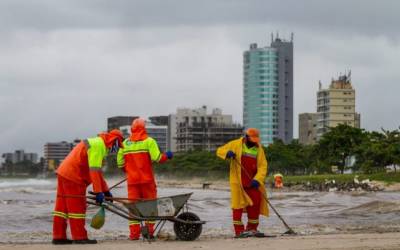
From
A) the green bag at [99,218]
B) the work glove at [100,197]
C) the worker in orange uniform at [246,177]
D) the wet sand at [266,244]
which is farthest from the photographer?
the worker in orange uniform at [246,177]

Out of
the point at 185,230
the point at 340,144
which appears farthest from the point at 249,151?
the point at 340,144

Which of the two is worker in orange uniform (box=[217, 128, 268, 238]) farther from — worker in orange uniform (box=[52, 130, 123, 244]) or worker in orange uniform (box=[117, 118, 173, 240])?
worker in orange uniform (box=[52, 130, 123, 244])

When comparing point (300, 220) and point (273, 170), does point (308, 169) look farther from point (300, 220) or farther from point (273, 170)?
point (300, 220)

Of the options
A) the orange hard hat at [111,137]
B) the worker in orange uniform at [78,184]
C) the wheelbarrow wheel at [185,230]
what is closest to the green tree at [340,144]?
the wheelbarrow wheel at [185,230]

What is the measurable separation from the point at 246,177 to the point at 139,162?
2248 millimetres

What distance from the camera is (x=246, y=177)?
625 inches

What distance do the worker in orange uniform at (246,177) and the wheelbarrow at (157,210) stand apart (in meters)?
1.27

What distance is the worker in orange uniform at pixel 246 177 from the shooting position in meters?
15.7

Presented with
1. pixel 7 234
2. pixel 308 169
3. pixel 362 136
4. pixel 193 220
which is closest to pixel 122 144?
pixel 193 220

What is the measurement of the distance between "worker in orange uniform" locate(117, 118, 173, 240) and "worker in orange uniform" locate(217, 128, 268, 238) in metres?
1.55

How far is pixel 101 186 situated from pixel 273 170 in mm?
112775

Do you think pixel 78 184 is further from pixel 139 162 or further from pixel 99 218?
pixel 139 162

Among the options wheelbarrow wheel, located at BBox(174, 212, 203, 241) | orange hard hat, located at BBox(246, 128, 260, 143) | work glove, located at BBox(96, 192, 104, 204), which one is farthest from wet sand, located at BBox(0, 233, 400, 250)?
orange hard hat, located at BBox(246, 128, 260, 143)

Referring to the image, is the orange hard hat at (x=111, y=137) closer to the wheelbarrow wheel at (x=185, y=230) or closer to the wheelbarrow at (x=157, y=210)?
the wheelbarrow at (x=157, y=210)
